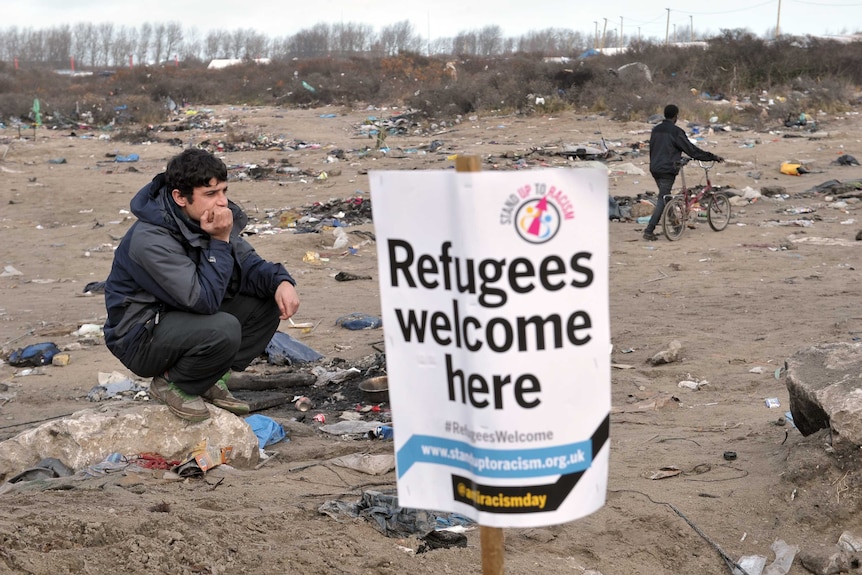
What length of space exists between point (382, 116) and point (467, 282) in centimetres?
2471

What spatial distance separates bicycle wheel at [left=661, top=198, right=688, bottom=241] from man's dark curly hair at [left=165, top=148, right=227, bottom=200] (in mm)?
8358

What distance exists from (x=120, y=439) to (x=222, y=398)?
1.87 feet

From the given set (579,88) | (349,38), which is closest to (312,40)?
(349,38)

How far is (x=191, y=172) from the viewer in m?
3.99

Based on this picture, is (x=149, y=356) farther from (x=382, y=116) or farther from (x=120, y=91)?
(x=120, y=91)

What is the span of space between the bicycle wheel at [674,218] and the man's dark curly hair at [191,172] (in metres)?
8.36

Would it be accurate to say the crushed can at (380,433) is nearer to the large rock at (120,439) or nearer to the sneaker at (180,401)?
the large rock at (120,439)

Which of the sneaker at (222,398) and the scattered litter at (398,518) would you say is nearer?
the scattered litter at (398,518)

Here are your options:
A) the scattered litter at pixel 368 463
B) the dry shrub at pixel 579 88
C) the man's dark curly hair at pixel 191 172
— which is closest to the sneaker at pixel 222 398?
the scattered litter at pixel 368 463

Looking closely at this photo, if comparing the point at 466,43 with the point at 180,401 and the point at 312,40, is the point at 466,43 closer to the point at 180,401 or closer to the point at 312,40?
the point at 312,40

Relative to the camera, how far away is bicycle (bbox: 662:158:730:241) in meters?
11.5

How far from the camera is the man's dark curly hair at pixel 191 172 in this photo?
400 cm

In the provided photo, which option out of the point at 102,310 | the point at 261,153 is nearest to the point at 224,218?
the point at 102,310

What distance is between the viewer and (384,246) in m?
2.24
